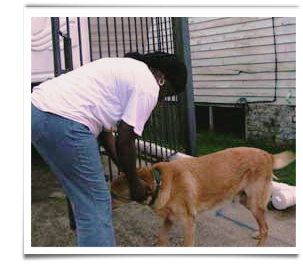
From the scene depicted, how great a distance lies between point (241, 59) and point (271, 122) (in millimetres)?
1279

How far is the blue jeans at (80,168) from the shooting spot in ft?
6.86

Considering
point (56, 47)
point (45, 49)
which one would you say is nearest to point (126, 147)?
point (56, 47)

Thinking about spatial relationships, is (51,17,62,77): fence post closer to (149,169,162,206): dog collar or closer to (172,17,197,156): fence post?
(149,169,162,206): dog collar

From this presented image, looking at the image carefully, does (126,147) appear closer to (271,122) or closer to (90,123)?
(90,123)

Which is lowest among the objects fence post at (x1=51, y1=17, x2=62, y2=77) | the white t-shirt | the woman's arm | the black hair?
the woman's arm

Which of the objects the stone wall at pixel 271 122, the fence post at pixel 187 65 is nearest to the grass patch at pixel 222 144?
the stone wall at pixel 271 122

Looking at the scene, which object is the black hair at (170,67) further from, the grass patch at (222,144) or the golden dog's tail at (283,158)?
the grass patch at (222,144)

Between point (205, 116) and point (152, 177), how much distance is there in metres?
5.10

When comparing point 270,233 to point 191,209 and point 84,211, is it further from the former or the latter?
point 84,211

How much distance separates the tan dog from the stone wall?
2.97m

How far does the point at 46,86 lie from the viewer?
2.27m

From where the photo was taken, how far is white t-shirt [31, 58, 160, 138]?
2100 mm

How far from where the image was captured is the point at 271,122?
646 centimetres

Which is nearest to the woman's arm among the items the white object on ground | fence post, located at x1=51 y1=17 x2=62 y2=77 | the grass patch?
fence post, located at x1=51 y1=17 x2=62 y2=77
